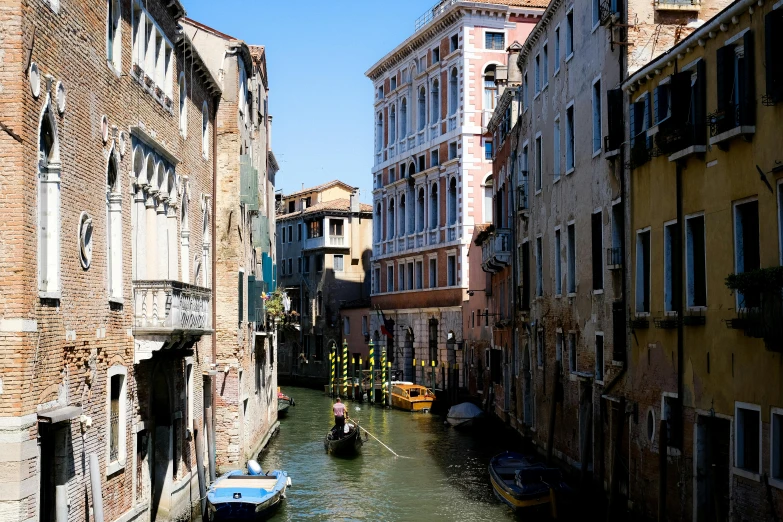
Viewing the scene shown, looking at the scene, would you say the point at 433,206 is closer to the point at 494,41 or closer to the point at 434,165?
the point at 434,165

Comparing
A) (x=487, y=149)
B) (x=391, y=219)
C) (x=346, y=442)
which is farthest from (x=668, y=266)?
(x=391, y=219)

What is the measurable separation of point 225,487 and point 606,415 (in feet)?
20.8

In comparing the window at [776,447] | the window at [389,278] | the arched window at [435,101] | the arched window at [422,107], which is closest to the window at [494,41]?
the arched window at [435,101]

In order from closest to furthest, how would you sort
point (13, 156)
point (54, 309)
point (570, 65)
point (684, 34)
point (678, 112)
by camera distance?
1. point (13, 156)
2. point (54, 309)
3. point (678, 112)
4. point (684, 34)
5. point (570, 65)

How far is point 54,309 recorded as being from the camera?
34.3 ft

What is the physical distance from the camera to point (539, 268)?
2516 cm

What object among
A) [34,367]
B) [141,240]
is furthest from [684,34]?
[34,367]

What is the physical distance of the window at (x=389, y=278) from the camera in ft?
169

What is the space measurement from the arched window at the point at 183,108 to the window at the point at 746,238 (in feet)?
29.1

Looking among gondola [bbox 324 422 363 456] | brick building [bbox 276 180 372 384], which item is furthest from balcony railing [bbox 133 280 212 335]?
brick building [bbox 276 180 372 384]

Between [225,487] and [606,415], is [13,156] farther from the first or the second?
[606,415]

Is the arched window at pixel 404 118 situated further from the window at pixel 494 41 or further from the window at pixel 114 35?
the window at pixel 114 35

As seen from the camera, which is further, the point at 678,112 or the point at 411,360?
the point at 411,360

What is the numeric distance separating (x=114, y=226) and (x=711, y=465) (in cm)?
754
